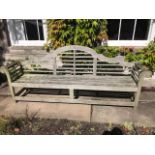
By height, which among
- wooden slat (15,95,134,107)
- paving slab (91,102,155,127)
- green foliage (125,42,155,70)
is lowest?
paving slab (91,102,155,127)

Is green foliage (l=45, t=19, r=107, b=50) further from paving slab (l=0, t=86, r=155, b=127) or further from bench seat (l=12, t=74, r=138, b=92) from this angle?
paving slab (l=0, t=86, r=155, b=127)

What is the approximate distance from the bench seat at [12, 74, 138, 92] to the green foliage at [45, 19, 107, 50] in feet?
4.27

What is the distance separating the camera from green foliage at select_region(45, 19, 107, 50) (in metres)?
4.21

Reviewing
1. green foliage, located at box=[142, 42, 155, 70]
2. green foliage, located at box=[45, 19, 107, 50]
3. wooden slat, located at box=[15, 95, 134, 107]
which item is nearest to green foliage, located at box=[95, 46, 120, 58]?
green foliage, located at box=[45, 19, 107, 50]

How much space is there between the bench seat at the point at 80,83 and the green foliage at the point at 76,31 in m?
1.30

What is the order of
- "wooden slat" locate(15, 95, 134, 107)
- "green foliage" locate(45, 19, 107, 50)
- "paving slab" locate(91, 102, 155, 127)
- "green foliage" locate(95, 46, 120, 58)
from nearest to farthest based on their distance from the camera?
"paving slab" locate(91, 102, 155, 127) → "wooden slat" locate(15, 95, 134, 107) → "green foliage" locate(45, 19, 107, 50) → "green foliage" locate(95, 46, 120, 58)

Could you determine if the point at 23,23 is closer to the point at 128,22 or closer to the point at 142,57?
the point at 128,22

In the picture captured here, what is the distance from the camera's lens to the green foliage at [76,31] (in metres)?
A: 4.21

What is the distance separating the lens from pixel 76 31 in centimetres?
430

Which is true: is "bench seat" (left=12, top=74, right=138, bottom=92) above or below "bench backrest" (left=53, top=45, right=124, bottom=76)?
below

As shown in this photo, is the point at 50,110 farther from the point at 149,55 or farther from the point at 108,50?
the point at 149,55

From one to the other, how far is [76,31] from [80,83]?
1.67 meters

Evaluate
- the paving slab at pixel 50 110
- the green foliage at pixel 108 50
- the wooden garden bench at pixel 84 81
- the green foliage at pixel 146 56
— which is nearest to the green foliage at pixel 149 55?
the green foliage at pixel 146 56
